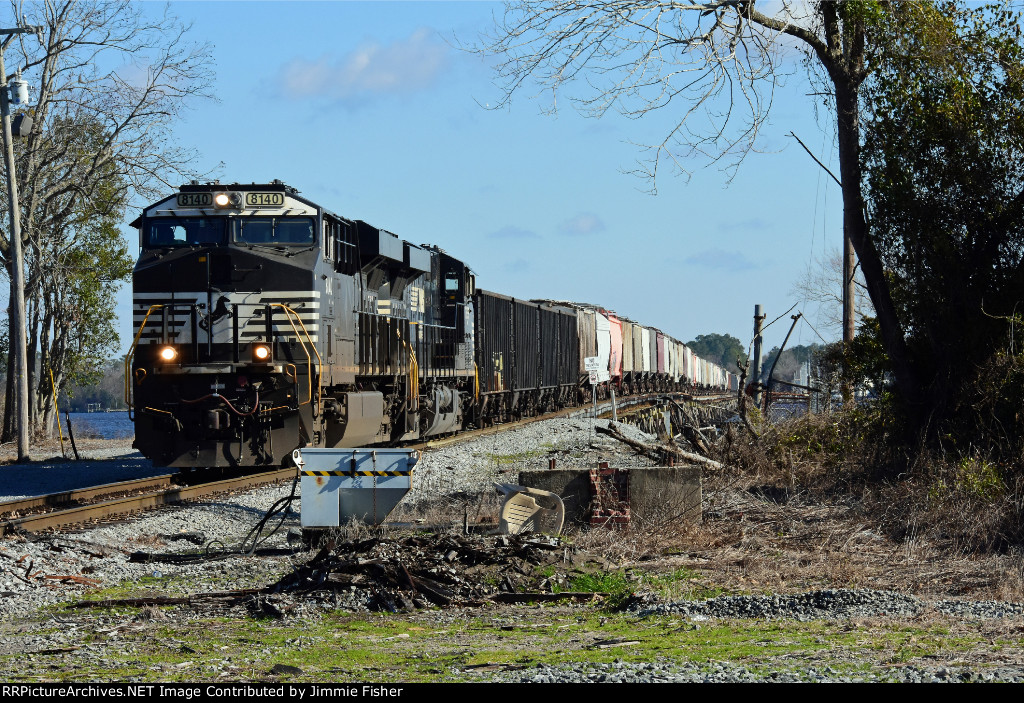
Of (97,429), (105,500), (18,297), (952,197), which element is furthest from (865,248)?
(97,429)

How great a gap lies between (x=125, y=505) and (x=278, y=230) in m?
4.53

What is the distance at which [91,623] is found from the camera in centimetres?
676

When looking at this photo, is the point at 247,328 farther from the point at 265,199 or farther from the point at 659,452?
the point at 659,452

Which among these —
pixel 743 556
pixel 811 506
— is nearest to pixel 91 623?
pixel 743 556

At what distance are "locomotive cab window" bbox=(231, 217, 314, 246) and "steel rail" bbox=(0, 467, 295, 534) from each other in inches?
135

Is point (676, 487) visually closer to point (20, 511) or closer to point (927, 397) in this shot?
point (927, 397)

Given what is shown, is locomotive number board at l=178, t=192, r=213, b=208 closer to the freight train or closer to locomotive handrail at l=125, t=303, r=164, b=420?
the freight train

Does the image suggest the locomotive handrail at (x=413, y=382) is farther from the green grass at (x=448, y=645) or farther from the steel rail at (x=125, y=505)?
the green grass at (x=448, y=645)

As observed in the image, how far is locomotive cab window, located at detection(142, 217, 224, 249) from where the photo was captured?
14805 millimetres

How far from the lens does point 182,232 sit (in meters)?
14.9

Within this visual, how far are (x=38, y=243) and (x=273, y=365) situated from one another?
15.2 m

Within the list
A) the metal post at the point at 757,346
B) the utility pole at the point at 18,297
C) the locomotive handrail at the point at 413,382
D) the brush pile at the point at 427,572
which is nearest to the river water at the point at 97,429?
the utility pole at the point at 18,297

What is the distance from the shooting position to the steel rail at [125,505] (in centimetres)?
1079

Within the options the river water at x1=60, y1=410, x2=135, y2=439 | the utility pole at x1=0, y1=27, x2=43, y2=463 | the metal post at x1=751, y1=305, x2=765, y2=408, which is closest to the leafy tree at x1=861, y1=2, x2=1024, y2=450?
the metal post at x1=751, y1=305, x2=765, y2=408
